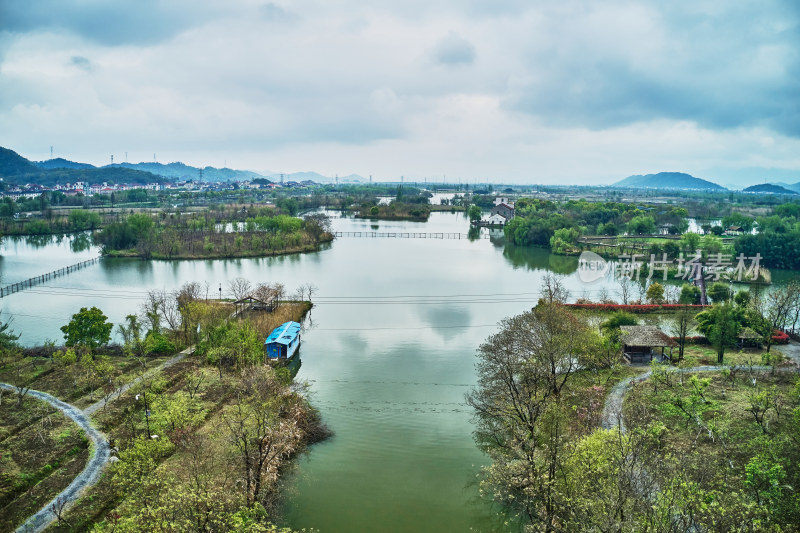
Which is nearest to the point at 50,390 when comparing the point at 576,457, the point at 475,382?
the point at 475,382

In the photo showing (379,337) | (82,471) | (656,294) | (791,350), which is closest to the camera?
(82,471)

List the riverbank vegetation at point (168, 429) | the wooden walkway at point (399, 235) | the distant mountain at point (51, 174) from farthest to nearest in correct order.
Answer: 1. the distant mountain at point (51, 174)
2. the wooden walkway at point (399, 235)
3. the riverbank vegetation at point (168, 429)

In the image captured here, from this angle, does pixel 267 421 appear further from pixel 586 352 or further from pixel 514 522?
pixel 586 352

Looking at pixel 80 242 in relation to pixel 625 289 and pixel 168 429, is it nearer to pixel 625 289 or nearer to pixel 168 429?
pixel 168 429

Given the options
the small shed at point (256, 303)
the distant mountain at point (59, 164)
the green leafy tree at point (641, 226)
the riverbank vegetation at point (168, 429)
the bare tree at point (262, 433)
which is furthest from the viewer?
the distant mountain at point (59, 164)

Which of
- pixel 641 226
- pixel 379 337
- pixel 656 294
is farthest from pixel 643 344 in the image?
pixel 641 226

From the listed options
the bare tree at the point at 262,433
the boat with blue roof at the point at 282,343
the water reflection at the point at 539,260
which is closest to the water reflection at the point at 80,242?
the boat with blue roof at the point at 282,343

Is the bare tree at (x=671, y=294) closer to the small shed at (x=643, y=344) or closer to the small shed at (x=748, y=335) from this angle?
the small shed at (x=748, y=335)
